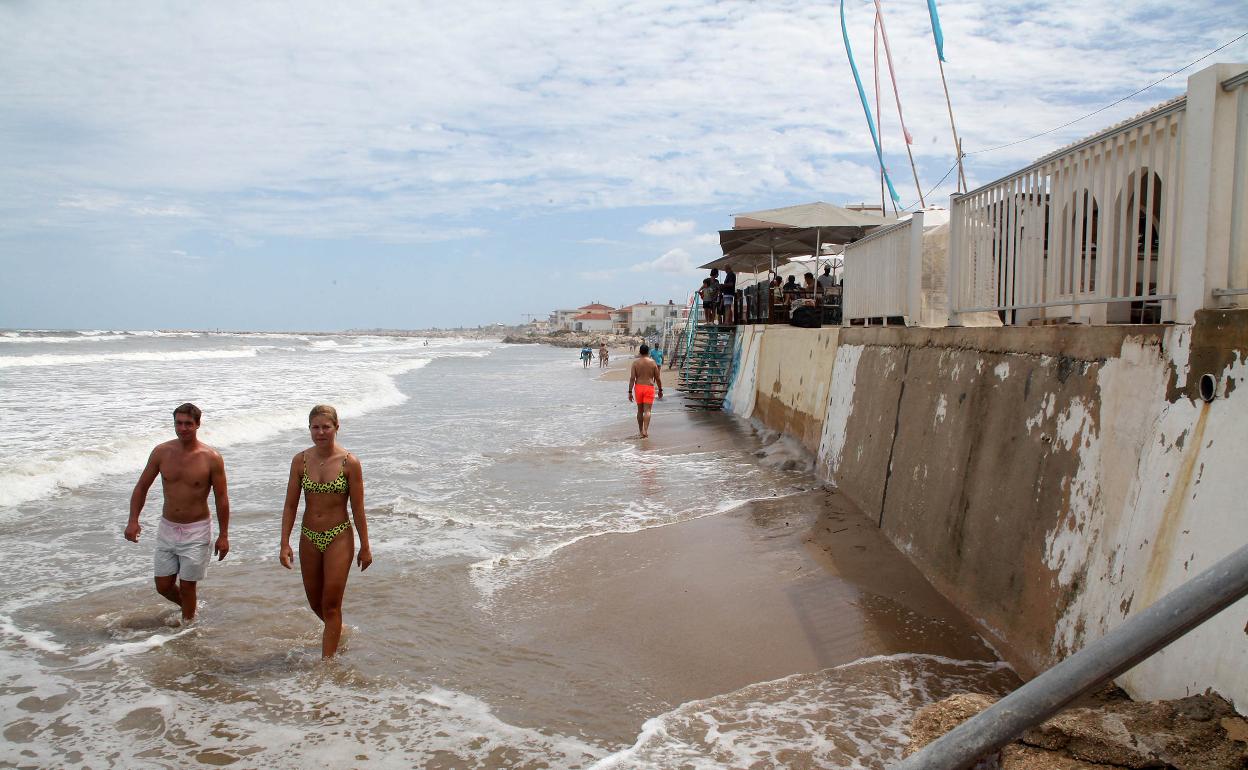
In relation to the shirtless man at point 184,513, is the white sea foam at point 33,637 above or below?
below

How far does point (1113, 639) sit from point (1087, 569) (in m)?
2.29

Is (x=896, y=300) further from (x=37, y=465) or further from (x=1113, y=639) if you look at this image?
(x=37, y=465)

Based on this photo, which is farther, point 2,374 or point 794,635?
point 2,374

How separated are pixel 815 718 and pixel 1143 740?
1612 millimetres

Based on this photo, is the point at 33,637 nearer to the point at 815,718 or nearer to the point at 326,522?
the point at 326,522

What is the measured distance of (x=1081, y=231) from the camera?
441 centimetres

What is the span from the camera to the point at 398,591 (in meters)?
6.00

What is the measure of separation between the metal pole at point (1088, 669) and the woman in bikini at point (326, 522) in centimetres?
385

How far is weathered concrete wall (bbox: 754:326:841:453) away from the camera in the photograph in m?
9.95

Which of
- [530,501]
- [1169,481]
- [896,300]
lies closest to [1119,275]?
[1169,481]

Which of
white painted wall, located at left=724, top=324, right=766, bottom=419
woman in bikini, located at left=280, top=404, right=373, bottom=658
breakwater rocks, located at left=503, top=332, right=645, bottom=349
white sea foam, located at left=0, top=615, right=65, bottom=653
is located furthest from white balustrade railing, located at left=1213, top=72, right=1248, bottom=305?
breakwater rocks, located at left=503, top=332, right=645, bottom=349

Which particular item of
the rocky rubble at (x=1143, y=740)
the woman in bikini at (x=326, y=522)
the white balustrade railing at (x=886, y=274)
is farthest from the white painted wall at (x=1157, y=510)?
the woman in bikini at (x=326, y=522)

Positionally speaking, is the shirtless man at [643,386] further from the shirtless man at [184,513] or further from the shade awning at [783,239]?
the shirtless man at [184,513]

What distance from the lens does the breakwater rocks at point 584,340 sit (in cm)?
8162
